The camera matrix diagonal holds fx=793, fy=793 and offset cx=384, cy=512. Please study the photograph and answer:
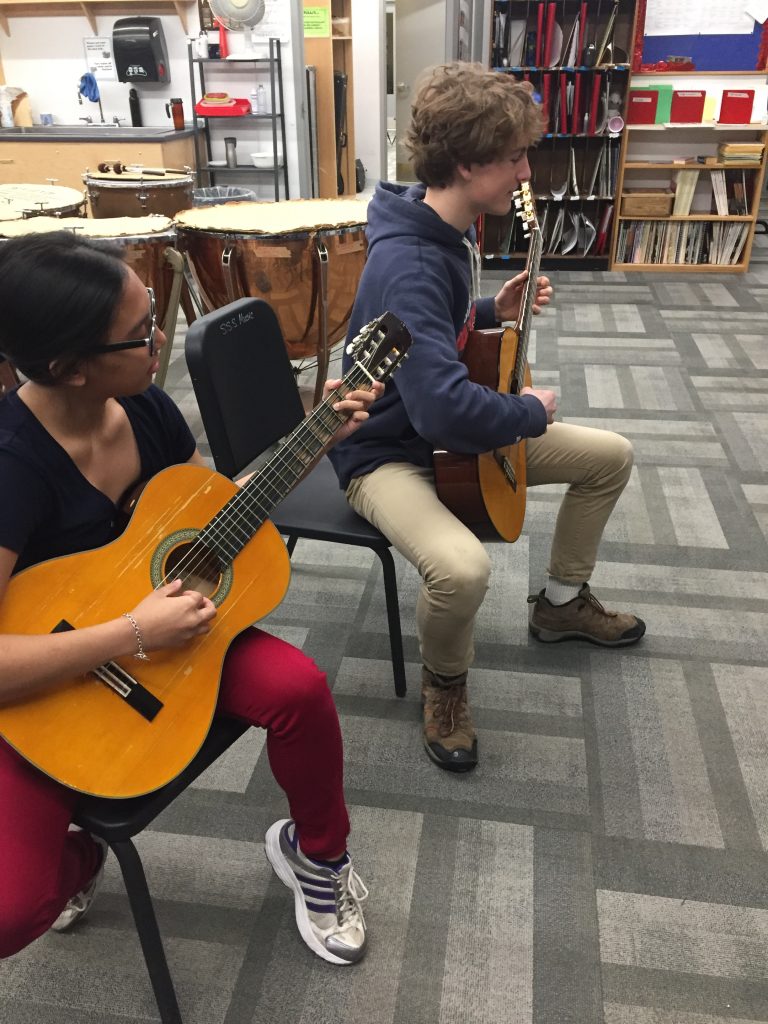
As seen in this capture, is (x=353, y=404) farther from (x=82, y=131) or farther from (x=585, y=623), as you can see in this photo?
(x=82, y=131)

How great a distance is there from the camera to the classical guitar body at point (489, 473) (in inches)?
59.9

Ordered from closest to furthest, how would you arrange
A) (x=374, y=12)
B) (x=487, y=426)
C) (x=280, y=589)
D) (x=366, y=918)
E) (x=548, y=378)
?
(x=280, y=589) < (x=366, y=918) < (x=487, y=426) < (x=548, y=378) < (x=374, y=12)

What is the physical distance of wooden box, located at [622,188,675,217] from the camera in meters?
5.11

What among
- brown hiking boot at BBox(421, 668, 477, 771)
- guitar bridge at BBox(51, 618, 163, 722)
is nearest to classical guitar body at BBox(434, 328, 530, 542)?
brown hiking boot at BBox(421, 668, 477, 771)

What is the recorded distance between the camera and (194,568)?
1.16 m

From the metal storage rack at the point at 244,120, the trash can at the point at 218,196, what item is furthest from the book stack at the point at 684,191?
the trash can at the point at 218,196

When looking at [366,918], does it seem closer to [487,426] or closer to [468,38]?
[487,426]

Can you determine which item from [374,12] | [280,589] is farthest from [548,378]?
[374,12]

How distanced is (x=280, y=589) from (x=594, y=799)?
798mm

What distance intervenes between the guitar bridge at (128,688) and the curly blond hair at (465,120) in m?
1.10

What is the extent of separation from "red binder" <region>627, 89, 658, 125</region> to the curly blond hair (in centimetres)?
401

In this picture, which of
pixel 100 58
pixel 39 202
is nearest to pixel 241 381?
pixel 39 202

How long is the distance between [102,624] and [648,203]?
508cm

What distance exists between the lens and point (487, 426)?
1.47 meters
